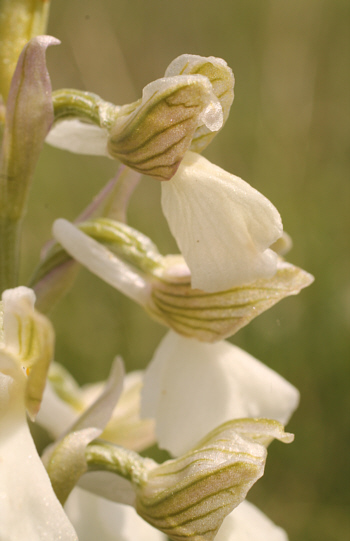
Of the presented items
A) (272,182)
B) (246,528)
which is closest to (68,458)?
(246,528)

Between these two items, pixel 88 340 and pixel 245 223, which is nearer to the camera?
pixel 245 223

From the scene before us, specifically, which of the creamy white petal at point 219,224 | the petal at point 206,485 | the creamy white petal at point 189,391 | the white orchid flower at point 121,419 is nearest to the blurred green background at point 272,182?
the white orchid flower at point 121,419

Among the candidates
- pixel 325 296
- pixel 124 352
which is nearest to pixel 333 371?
pixel 325 296

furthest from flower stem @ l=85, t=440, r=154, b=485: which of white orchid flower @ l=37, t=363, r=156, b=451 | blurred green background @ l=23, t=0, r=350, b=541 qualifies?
blurred green background @ l=23, t=0, r=350, b=541

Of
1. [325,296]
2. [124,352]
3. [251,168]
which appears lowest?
[124,352]

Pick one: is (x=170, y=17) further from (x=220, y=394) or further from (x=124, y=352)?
(x=220, y=394)

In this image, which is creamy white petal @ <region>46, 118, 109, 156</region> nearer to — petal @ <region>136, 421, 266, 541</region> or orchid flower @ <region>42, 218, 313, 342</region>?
orchid flower @ <region>42, 218, 313, 342</region>
